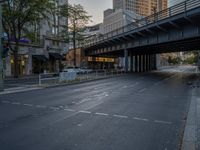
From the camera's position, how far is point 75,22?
5725 cm

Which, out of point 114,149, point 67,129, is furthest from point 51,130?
point 114,149

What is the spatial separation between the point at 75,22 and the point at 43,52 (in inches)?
446

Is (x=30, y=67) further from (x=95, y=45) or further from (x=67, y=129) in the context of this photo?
(x=67, y=129)

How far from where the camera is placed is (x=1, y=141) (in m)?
6.18

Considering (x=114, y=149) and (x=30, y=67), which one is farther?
(x=30, y=67)

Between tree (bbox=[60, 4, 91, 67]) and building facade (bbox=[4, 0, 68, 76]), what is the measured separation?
221 centimetres

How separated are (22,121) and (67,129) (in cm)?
201

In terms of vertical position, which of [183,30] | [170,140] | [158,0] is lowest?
[170,140]

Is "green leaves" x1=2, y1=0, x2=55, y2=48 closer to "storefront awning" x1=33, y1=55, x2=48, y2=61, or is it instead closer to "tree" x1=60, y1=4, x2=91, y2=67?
"storefront awning" x1=33, y1=55, x2=48, y2=61

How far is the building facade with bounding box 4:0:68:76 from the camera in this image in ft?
145

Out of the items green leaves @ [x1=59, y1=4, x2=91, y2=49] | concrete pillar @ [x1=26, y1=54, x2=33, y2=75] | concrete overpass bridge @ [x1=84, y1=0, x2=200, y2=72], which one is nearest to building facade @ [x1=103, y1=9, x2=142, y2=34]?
green leaves @ [x1=59, y1=4, x2=91, y2=49]

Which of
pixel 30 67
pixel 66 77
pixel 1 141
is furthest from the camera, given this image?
pixel 30 67

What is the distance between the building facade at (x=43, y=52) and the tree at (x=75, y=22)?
221cm

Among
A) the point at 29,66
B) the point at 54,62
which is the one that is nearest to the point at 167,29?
the point at 29,66
